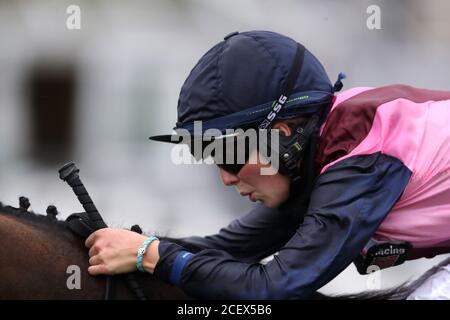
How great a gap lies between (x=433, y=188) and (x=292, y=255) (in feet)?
1.42

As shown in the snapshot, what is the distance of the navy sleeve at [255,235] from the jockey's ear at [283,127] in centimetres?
47

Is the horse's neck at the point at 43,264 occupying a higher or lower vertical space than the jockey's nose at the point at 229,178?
lower

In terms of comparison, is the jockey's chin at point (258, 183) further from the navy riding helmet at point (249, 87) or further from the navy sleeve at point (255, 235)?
the navy sleeve at point (255, 235)

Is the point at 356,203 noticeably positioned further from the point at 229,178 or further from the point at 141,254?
the point at 141,254

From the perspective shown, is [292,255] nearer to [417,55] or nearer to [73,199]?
[73,199]

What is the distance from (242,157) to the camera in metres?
1.86

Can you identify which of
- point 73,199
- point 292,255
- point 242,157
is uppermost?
point 242,157

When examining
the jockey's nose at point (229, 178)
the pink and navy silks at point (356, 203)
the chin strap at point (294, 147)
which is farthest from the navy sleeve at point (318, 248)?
the jockey's nose at point (229, 178)

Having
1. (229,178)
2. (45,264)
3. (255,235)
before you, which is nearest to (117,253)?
(45,264)

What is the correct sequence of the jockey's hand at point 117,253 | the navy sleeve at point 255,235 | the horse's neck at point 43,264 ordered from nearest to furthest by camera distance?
the horse's neck at point 43,264 < the jockey's hand at point 117,253 < the navy sleeve at point 255,235

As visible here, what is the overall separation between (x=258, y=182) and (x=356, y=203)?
310 mm

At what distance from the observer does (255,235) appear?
233 centimetres

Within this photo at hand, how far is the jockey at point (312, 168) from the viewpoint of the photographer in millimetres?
1685
